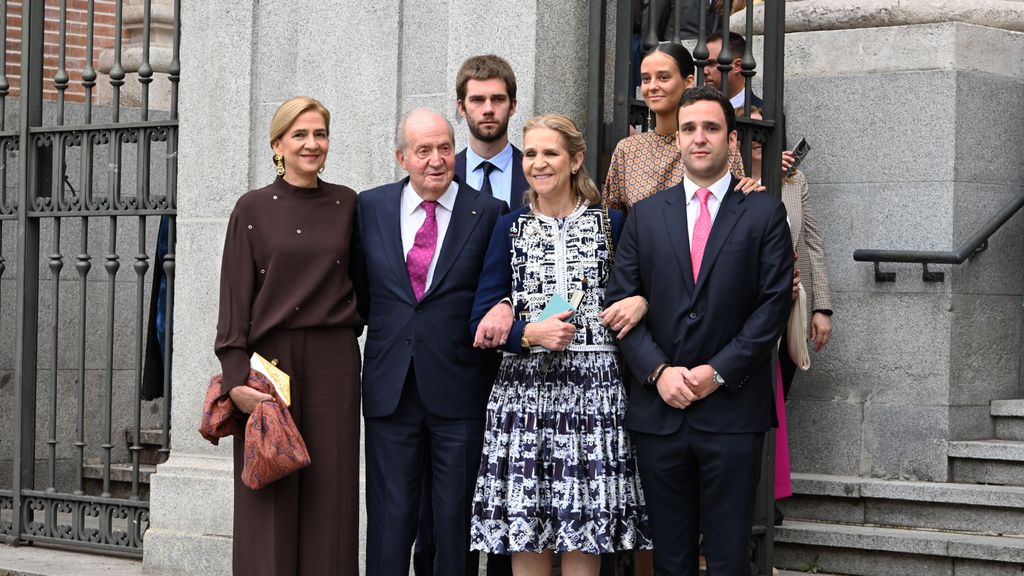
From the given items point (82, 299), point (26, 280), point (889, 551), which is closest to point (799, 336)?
point (889, 551)

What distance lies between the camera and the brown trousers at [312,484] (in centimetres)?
612

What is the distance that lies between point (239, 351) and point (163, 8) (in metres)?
6.25

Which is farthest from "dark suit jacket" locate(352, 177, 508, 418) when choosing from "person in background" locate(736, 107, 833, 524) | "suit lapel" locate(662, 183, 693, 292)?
"person in background" locate(736, 107, 833, 524)

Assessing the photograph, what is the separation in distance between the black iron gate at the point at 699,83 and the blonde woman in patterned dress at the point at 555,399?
2.73 feet

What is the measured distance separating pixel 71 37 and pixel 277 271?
6.63 metres

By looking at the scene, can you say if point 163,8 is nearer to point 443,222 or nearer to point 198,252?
point 198,252

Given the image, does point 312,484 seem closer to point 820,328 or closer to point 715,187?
point 715,187

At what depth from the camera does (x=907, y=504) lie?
788 centimetres

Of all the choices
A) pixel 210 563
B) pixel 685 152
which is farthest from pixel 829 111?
pixel 210 563

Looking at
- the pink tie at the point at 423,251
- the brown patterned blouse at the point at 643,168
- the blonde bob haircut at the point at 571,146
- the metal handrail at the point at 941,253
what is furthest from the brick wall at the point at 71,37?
the blonde bob haircut at the point at 571,146

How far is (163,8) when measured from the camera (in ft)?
38.3

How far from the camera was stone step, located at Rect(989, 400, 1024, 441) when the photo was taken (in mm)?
8281

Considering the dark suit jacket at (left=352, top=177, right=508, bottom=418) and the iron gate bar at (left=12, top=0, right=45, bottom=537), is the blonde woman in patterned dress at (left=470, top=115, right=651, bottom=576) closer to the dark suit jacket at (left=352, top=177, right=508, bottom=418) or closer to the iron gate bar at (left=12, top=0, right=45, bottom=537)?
the dark suit jacket at (left=352, top=177, right=508, bottom=418)

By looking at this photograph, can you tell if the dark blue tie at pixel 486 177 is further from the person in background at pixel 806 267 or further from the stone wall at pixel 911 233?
the stone wall at pixel 911 233
